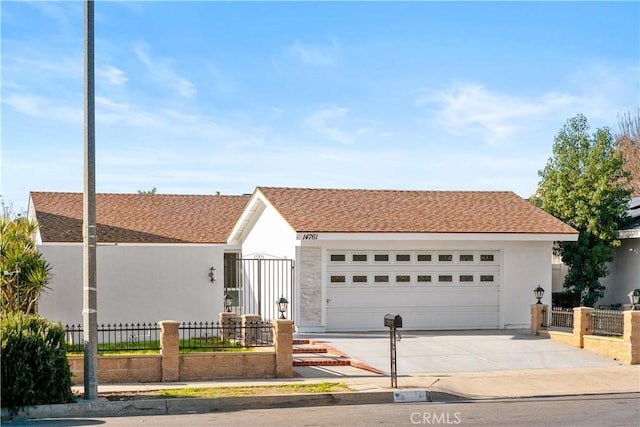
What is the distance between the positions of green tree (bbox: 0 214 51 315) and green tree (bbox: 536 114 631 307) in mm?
17469

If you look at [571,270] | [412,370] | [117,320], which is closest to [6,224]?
[117,320]

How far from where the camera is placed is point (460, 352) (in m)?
18.6

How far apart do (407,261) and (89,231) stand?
11752 millimetres

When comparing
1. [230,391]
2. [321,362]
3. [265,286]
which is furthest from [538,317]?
[230,391]

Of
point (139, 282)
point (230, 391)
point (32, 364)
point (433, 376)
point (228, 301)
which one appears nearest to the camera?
point (32, 364)

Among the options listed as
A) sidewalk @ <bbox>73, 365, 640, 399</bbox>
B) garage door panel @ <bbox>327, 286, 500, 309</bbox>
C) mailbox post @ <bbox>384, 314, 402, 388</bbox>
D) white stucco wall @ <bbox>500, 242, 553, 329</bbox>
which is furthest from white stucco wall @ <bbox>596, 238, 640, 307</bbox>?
mailbox post @ <bbox>384, 314, 402, 388</bbox>

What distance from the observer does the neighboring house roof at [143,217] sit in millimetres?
27438

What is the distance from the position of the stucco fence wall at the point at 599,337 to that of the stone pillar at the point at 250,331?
319 inches

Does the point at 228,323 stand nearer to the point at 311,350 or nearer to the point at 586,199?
the point at 311,350

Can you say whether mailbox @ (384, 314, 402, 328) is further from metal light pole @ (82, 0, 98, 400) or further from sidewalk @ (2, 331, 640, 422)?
metal light pole @ (82, 0, 98, 400)

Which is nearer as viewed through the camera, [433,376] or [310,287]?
[433,376]

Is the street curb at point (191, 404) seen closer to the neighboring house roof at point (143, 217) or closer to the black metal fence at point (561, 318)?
the black metal fence at point (561, 318)

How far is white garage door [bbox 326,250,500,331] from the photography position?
22312mm

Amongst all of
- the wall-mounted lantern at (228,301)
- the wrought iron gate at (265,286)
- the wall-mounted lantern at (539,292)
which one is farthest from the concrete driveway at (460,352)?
the wall-mounted lantern at (228,301)
